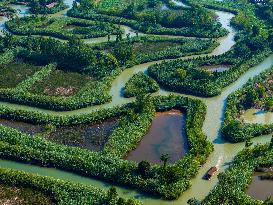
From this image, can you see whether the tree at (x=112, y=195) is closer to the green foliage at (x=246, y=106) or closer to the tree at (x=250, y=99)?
the green foliage at (x=246, y=106)

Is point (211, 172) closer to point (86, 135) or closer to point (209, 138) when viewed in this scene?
point (209, 138)

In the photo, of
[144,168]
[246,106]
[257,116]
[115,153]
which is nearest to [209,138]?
[257,116]

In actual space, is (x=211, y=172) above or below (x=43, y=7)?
above

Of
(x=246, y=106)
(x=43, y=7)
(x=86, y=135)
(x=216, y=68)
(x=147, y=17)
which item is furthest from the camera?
(x=43, y=7)

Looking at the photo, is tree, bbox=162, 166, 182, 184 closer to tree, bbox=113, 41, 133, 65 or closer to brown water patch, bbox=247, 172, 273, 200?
brown water patch, bbox=247, 172, 273, 200

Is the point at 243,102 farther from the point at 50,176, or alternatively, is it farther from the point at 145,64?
the point at 50,176

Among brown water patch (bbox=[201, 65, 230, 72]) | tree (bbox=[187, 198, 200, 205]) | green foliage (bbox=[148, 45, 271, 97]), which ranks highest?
tree (bbox=[187, 198, 200, 205])

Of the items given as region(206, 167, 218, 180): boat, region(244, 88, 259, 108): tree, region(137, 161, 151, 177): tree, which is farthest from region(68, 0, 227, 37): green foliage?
region(137, 161, 151, 177): tree
